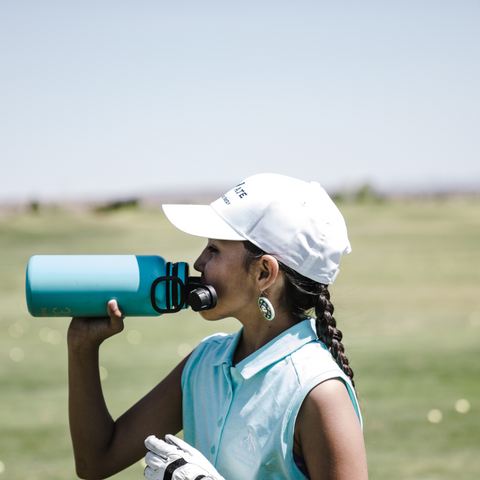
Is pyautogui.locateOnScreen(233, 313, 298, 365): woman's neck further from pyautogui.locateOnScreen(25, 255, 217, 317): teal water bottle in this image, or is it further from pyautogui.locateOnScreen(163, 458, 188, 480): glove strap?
pyautogui.locateOnScreen(163, 458, 188, 480): glove strap

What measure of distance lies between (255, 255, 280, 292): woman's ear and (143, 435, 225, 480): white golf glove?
532mm

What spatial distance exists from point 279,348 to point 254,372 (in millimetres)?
106

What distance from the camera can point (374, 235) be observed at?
25.5 meters

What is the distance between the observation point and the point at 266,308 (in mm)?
1870

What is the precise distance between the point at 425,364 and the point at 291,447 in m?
6.09

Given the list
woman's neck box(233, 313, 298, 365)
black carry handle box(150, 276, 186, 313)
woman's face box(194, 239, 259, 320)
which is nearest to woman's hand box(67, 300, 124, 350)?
black carry handle box(150, 276, 186, 313)

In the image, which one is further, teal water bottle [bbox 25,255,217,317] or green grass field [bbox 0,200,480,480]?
green grass field [bbox 0,200,480,480]

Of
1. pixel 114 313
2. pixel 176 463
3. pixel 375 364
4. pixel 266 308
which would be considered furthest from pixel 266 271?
pixel 375 364

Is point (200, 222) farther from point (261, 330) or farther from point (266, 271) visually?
point (261, 330)

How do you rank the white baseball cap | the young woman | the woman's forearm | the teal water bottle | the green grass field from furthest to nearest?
the green grass field → the woman's forearm → the teal water bottle → the white baseball cap → the young woman

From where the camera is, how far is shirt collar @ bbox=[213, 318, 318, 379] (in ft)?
6.02

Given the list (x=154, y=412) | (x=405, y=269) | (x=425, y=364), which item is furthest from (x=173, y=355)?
(x=405, y=269)

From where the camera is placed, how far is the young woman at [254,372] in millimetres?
1683

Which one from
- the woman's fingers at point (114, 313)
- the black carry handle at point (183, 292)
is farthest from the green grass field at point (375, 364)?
the woman's fingers at point (114, 313)
